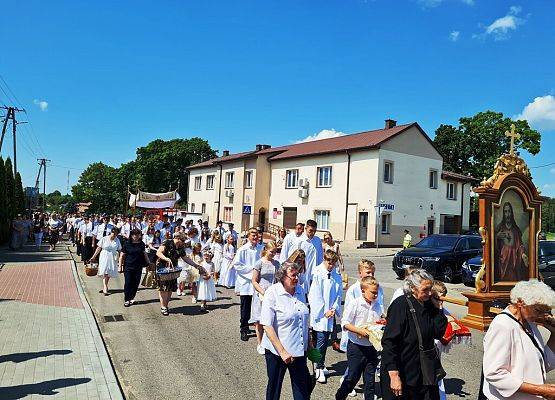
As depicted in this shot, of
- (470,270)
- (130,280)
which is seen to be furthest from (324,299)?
(470,270)

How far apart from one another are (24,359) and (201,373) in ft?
8.14

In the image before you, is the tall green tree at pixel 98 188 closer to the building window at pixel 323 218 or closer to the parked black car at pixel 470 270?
the building window at pixel 323 218

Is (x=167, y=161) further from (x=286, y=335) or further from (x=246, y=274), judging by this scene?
(x=286, y=335)

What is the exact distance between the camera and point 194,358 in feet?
21.3

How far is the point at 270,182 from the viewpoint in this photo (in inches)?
1619

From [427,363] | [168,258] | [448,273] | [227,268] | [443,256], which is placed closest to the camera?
[427,363]

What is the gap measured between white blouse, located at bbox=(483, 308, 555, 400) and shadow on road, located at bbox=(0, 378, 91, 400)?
4.59 metres

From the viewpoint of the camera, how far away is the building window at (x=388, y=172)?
31.6 m

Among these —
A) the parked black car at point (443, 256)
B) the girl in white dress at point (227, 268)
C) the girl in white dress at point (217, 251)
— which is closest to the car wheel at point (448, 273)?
the parked black car at point (443, 256)

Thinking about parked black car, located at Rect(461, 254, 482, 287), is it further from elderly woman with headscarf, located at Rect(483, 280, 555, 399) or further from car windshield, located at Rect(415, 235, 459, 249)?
elderly woman with headscarf, located at Rect(483, 280, 555, 399)

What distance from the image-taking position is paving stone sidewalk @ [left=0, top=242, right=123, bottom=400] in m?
5.11

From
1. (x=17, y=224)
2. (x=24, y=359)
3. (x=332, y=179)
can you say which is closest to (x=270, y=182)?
(x=332, y=179)

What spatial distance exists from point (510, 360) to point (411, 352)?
0.73 metres

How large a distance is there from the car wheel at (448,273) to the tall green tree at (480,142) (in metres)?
35.9
